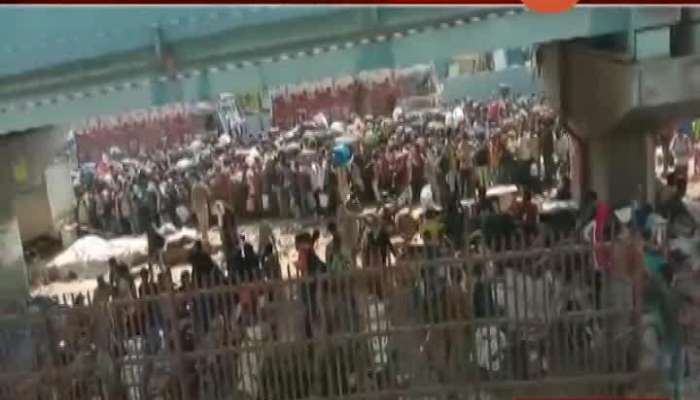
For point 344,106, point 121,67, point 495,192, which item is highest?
point 121,67

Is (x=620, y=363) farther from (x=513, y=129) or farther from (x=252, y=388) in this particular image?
(x=513, y=129)

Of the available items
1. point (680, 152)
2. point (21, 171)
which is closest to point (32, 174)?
point (21, 171)

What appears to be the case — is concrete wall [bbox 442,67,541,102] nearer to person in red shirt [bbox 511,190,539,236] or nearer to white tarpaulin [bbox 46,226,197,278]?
white tarpaulin [bbox 46,226,197,278]

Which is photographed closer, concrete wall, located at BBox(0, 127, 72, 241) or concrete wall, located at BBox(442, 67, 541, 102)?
concrete wall, located at BBox(0, 127, 72, 241)

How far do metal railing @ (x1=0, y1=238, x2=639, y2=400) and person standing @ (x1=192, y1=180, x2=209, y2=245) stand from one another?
5.71 meters

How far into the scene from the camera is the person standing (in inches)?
434

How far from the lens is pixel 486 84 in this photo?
1420cm

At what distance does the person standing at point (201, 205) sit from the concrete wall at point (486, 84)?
15.8ft

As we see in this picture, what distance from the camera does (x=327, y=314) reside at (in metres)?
5.18

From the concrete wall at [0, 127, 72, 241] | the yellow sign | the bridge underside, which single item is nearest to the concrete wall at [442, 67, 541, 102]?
the concrete wall at [0, 127, 72, 241]

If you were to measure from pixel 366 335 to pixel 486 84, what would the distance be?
379 inches

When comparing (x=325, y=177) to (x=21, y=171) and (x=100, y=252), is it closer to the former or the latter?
(x=100, y=252)

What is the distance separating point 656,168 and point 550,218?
255 cm

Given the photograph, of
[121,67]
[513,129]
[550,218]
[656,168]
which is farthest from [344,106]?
[121,67]
